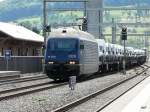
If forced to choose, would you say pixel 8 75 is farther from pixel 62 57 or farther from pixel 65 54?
pixel 65 54

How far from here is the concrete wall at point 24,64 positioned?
45513 mm

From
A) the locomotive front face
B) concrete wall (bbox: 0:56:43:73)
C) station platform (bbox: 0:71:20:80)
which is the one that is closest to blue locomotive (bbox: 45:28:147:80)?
the locomotive front face

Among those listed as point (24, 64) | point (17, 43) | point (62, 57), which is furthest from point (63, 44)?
point (17, 43)

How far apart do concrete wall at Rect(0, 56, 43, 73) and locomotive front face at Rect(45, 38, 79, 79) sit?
11.7 meters

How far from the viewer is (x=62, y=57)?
32406mm

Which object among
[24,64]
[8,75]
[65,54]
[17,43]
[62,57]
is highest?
[17,43]

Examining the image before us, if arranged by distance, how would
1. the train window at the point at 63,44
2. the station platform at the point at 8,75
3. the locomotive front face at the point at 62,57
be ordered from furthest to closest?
the station platform at the point at 8,75 → the train window at the point at 63,44 → the locomotive front face at the point at 62,57

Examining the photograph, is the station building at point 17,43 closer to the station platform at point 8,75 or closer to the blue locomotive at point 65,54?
the station platform at point 8,75

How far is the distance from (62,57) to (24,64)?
53.3 ft

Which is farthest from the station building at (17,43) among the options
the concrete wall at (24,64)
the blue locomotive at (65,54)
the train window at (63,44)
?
the train window at (63,44)

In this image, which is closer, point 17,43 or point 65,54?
point 65,54

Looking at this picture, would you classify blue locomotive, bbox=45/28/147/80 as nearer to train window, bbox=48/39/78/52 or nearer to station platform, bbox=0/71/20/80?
train window, bbox=48/39/78/52

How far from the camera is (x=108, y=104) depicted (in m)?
19.0

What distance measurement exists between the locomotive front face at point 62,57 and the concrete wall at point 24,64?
11724 millimetres
